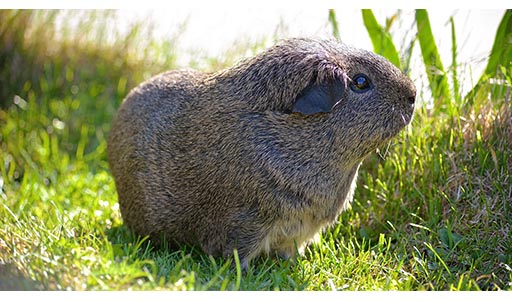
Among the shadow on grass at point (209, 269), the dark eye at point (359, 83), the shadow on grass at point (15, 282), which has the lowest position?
the shadow on grass at point (209, 269)

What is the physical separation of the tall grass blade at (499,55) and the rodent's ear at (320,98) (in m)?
1.72

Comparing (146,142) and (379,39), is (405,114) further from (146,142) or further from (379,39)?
(146,142)

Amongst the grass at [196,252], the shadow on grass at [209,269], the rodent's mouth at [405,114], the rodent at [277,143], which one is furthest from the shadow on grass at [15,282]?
the rodent's mouth at [405,114]

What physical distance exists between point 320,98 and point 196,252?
4.87ft

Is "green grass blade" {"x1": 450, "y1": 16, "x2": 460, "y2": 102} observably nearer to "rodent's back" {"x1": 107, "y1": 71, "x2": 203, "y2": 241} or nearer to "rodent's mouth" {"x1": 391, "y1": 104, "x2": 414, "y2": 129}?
"rodent's mouth" {"x1": 391, "y1": 104, "x2": 414, "y2": 129}

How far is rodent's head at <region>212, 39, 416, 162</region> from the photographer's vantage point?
434cm

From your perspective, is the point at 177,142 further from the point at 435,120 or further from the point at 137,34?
the point at 137,34

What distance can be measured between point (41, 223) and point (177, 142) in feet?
3.52

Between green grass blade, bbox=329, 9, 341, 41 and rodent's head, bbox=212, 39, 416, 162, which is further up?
green grass blade, bbox=329, 9, 341, 41

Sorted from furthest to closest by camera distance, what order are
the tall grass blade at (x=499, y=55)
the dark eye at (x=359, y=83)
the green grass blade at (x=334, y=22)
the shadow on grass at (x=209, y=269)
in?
the green grass blade at (x=334, y=22)
the tall grass blade at (x=499, y=55)
the dark eye at (x=359, y=83)
the shadow on grass at (x=209, y=269)

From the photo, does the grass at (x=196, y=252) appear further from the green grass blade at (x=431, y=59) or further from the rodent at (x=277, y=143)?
the rodent at (x=277, y=143)

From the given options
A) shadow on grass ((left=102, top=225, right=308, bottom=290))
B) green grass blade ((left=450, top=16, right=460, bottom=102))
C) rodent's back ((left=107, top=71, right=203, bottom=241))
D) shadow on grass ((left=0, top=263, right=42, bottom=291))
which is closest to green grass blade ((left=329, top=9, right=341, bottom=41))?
green grass blade ((left=450, top=16, right=460, bottom=102))

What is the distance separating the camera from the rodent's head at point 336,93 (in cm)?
434

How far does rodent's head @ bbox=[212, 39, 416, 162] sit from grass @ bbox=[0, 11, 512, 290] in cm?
52
